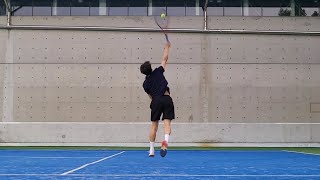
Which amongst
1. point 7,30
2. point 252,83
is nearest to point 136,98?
point 252,83

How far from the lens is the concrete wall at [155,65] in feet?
68.2

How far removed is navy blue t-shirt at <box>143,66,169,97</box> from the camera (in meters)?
7.66

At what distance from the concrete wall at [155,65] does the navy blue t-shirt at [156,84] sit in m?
12.7

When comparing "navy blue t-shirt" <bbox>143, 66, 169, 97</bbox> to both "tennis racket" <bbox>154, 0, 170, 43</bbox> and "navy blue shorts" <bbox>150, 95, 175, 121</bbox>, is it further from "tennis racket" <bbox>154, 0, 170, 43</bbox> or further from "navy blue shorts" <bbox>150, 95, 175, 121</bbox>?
"tennis racket" <bbox>154, 0, 170, 43</bbox>

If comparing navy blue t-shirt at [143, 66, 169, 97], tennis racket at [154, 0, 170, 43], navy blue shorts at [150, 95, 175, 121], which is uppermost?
tennis racket at [154, 0, 170, 43]

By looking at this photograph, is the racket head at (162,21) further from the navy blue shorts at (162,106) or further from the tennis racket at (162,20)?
the navy blue shorts at (162,106)

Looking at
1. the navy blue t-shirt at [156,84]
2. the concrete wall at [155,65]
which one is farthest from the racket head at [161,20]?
the navy blue t-shirt at [156,84]

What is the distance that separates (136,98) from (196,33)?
13.6 feet

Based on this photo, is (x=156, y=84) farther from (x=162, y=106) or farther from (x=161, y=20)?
(x=161, y=20)

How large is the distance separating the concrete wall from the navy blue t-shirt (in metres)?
12.7

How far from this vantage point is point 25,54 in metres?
21.2

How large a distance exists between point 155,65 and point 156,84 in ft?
43.9

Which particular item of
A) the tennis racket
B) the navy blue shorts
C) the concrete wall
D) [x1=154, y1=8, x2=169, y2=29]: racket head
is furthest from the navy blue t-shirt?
the concrete wall

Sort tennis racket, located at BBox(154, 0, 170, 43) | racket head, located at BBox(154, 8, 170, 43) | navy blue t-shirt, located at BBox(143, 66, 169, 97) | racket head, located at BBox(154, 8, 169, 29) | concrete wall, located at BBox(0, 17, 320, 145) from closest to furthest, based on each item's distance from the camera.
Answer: navy blue t-shirt, located at BBox(143, 66, 169, 97)
tennis racket, located at BBox(154, 0, 170, 43)
racket head, located at BBox(154, 8, 170, 43)
racket head, located at BBox(154, 8, 169, 29)
concrete wall, located at BBox(0, 17, 320, 145)
